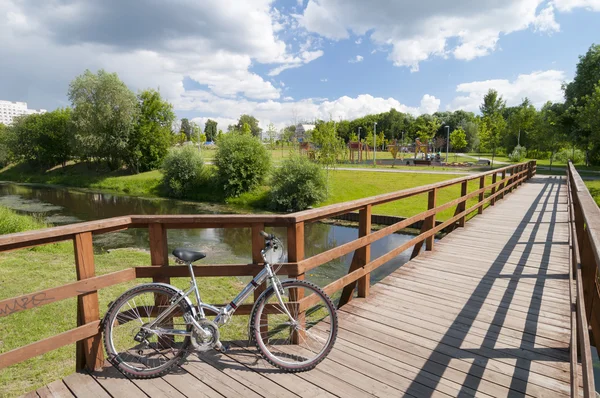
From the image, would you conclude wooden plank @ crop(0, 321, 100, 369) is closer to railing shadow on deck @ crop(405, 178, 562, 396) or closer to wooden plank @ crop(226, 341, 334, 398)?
wooden plank @ crop(226, 341, 334, 398)

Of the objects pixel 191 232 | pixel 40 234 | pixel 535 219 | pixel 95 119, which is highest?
pixel 95 119

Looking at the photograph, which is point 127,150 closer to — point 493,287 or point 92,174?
point 92,174

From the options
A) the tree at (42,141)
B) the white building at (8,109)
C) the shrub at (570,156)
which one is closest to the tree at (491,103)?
the shrub at (570,156)

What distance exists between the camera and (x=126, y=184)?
33.4 metres

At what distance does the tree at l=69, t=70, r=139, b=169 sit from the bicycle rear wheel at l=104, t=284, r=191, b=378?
3705 centimetres

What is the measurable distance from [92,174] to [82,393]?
138ft

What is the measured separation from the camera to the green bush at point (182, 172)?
28266 millimetres

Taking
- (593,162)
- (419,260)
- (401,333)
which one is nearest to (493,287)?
(419,260)

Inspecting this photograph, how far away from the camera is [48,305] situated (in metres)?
6.59

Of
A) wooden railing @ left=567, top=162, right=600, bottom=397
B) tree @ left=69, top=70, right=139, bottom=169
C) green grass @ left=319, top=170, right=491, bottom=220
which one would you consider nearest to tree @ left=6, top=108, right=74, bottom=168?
tree @ left=69, top=70, right=139, bottom=169

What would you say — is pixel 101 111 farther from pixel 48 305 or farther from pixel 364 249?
pixel 364 249

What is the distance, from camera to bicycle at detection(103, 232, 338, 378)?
2.56m

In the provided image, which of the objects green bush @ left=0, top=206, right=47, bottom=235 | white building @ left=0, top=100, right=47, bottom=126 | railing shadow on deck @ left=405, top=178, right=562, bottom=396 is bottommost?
green bush @ left=0, top=206, right=47, bottom=235

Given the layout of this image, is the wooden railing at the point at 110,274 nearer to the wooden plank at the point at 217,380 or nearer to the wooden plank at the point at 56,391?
the wooden plank at the point at 56,391
